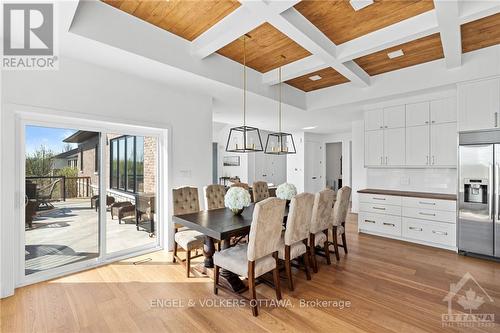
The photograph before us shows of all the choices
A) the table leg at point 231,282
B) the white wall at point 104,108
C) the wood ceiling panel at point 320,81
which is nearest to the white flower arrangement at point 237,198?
the table leg at point 231,282

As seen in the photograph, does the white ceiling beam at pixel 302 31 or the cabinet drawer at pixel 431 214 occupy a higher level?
the white ceiling beam at pixel 302 31

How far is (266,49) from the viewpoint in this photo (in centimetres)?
339

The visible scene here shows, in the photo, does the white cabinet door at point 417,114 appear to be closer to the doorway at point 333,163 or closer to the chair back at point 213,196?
the chair back at point 213,196

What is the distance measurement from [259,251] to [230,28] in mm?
2364

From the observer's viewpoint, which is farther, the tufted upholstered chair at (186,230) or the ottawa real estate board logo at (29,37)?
the tufted upholstered chair at (186,230)

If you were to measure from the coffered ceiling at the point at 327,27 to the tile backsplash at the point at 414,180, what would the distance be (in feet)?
6.46

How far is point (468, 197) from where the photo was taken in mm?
3652

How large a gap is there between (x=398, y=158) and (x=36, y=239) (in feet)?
19.0

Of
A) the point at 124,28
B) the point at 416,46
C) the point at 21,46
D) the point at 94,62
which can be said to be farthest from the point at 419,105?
the point at 21,46

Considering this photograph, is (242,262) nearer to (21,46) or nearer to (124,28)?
(124,28)

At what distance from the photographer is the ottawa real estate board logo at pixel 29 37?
2193 millimetres

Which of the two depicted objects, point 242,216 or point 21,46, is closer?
point 21,46

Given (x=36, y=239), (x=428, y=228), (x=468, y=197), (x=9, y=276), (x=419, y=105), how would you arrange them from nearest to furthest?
1. (x=9, y=276)
2. (x=36, y=239)
3. (x=468, y=197)
4. (x=428, y=228)
5. (x=419, y=105)

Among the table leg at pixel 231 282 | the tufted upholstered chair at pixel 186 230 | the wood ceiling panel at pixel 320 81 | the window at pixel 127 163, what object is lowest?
the table leg at pixel 231 282
